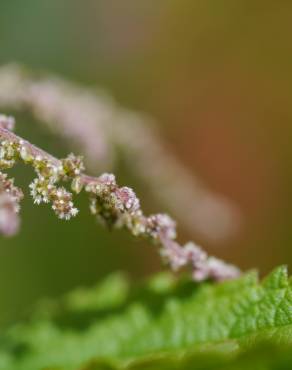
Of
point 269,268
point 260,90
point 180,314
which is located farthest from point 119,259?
point 180,314

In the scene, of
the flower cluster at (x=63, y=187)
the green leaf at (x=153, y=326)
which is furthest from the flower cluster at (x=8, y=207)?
the green leaf at (x=153, y=326)

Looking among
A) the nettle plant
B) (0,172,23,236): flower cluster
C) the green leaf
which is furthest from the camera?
the green leaf

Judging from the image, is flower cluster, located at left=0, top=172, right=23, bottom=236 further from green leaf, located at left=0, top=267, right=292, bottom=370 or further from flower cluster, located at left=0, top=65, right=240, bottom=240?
flower cluster, located at left=0, top=65, right=240, bottom=240

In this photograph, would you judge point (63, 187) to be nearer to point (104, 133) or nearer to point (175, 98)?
point (104, 133)

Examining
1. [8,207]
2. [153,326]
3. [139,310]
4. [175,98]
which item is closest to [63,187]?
[8,207]

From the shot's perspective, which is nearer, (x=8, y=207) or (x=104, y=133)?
(x=8, y=207)

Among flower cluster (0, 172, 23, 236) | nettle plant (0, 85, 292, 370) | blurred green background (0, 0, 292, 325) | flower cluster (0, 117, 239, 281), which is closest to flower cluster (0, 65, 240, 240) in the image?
nettle plant (0, 85, 292, 370)
